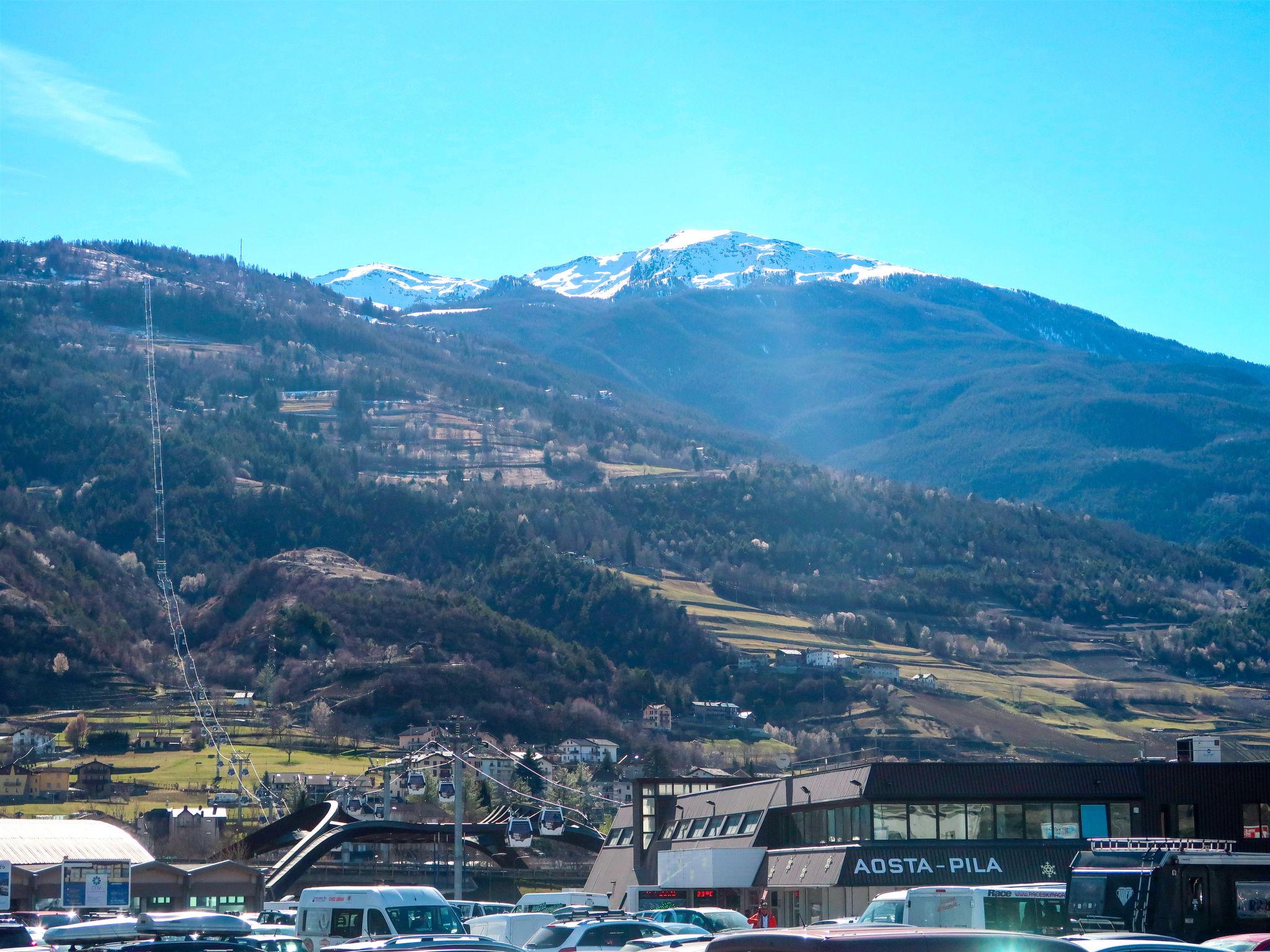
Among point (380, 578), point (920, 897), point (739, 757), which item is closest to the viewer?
point (920, 897)

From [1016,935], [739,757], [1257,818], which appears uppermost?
[1016,935]

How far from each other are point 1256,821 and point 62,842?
1820 inches

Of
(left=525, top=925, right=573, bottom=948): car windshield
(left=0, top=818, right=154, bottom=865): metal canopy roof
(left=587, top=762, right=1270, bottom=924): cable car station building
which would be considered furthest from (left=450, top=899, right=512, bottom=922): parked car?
(left=0, top=818, right=154, bottom=865): metal canopy roof

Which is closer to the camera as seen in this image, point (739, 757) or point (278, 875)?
point (278, 875)

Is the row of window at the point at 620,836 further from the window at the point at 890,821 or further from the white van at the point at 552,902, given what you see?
the window at the point at 890,821

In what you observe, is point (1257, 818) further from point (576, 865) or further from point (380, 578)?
point (380, 578)

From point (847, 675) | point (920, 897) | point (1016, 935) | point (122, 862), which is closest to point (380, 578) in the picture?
point (847, 675)

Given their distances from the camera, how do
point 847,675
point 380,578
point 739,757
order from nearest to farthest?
point 739,757 → point 847,675 → point 380,578

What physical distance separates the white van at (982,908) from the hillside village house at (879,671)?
418 ft

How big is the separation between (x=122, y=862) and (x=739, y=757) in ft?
285

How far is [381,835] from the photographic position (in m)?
66.6

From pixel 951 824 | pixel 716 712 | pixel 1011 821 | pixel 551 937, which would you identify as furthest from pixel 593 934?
pixel 716 712

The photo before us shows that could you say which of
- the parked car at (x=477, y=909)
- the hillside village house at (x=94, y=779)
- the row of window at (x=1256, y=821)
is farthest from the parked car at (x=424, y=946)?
the hillside village house at (x=94, y=779)

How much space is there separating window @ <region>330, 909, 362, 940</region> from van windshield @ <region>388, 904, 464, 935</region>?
33.8 inches
